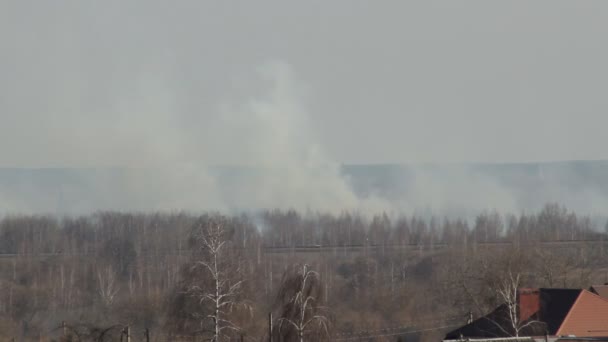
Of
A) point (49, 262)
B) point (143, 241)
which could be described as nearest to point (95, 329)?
point (49, 262)

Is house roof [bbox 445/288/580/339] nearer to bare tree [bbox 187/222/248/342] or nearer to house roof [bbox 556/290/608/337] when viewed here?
house roof [bbox 556/290/608/337]

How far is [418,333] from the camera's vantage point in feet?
169

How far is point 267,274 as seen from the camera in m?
64.6

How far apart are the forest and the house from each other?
556cm

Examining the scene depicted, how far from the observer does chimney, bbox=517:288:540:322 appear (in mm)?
36594

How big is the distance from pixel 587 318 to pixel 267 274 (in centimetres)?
3079

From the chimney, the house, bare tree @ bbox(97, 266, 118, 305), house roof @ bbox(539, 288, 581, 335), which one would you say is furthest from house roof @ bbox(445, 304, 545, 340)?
bare tree @ bbox(97, 266, 118, 305)

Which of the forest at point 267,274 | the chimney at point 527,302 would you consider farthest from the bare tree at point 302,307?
the chimney at point 527,302

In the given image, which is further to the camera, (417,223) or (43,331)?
(417,223)

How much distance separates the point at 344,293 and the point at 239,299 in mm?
29633

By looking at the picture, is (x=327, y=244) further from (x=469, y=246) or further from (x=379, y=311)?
(x=379, y=311)

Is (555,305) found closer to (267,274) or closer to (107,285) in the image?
(267,274)

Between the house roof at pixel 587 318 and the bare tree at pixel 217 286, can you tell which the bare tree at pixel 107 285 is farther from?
the house roof at pixel 587 318

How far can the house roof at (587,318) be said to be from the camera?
35438mm
